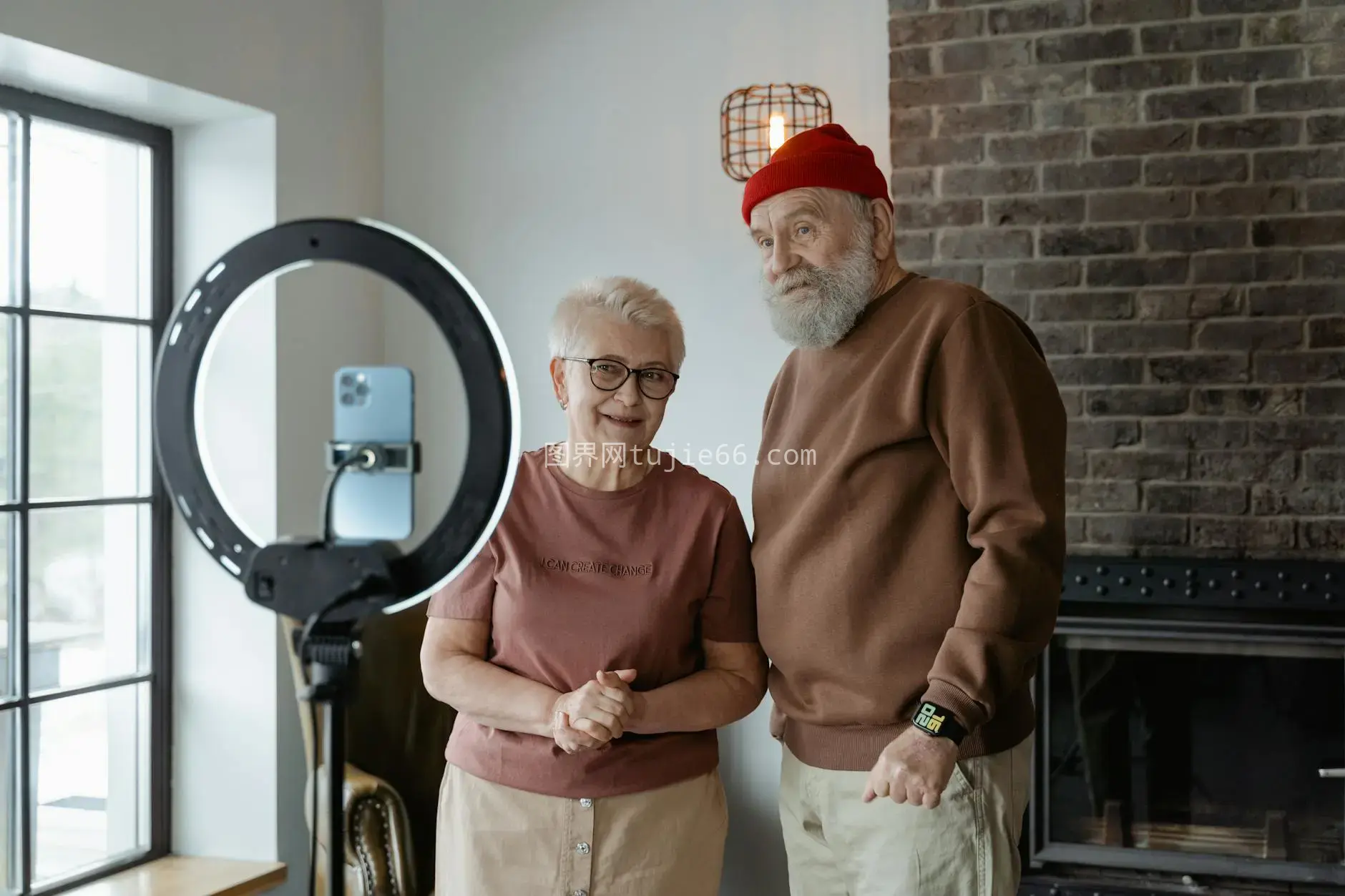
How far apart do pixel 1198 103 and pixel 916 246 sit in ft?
2.18

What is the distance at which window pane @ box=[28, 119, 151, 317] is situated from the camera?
2449 mm

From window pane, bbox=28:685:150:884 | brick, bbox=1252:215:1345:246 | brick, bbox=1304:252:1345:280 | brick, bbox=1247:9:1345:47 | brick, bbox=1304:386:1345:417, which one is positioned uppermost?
brick, bbox=1247:9:1345:47

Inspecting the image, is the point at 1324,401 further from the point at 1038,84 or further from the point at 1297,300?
the point at 1038,84

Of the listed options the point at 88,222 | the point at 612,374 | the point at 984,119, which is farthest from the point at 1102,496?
the point at 88,222

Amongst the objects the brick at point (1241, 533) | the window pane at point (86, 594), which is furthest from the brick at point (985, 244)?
the window pane at point (86, 594)

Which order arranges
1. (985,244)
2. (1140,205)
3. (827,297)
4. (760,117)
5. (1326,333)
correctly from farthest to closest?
(760,117), (985,244), (1140,205), (1326,333), (827,297)

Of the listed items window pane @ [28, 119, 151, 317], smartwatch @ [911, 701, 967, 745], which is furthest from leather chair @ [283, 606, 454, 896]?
smartwatch @ [911, 701, 967, 745]

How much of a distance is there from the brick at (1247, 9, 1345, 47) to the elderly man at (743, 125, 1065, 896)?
4.14 ft

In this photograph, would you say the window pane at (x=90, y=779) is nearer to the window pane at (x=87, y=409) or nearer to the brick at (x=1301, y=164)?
the window pane at (x=87, y=409)

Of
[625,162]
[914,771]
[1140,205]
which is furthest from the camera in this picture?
[625,162]

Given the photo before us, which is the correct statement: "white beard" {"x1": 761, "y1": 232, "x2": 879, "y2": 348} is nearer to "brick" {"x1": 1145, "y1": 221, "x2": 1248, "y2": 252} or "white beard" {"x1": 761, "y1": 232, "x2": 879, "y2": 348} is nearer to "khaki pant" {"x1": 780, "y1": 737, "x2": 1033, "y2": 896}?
"khaki pant" {"x1": 780, "y1": 737, "x2": 1033, "y2": 896}

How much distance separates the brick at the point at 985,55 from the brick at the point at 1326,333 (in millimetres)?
843

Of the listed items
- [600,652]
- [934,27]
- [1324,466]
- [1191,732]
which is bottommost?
[1191,732]

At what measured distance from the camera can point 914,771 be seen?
1432 mm
